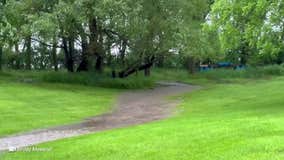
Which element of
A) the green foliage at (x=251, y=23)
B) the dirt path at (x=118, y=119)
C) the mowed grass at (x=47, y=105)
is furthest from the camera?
the green foliage at (x=251, y=23)

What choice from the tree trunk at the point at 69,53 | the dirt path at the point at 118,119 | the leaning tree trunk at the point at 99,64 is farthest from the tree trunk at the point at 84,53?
the dirt path at the point at 118,119

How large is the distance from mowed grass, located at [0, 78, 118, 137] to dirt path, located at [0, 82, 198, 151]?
75 centimetres

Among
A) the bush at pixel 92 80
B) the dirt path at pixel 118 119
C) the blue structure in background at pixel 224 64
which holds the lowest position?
the dirt path at pixel 118 119

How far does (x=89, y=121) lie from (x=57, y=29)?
13776 millimetres

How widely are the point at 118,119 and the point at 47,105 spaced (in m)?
5.11

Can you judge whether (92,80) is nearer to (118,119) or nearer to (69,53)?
(69,53)

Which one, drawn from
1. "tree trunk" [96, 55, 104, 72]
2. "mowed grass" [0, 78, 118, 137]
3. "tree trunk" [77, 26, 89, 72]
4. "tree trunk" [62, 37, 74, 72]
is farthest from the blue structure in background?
"mowed grass" [0, 78, 118, 137]

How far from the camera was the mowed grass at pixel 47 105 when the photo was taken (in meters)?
17.1

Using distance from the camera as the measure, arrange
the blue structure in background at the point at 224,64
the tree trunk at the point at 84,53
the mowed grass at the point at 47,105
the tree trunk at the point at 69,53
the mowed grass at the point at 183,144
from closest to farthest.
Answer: the mowed grass at the point at 183,144 → the mowed grass at the point at 47,105 → the tree trunk at the point at 84,53 → the tree trunk at the point at 69,53 → the blue structure in background at the point at 224,64

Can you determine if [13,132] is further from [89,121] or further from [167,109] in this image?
[167,109]

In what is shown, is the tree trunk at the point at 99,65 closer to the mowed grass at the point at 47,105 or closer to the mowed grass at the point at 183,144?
the mowed grass at the point at 47,105

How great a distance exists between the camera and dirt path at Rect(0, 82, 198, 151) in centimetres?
1350

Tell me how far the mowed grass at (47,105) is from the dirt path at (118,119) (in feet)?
2.45

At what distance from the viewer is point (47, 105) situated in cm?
→ 2252
